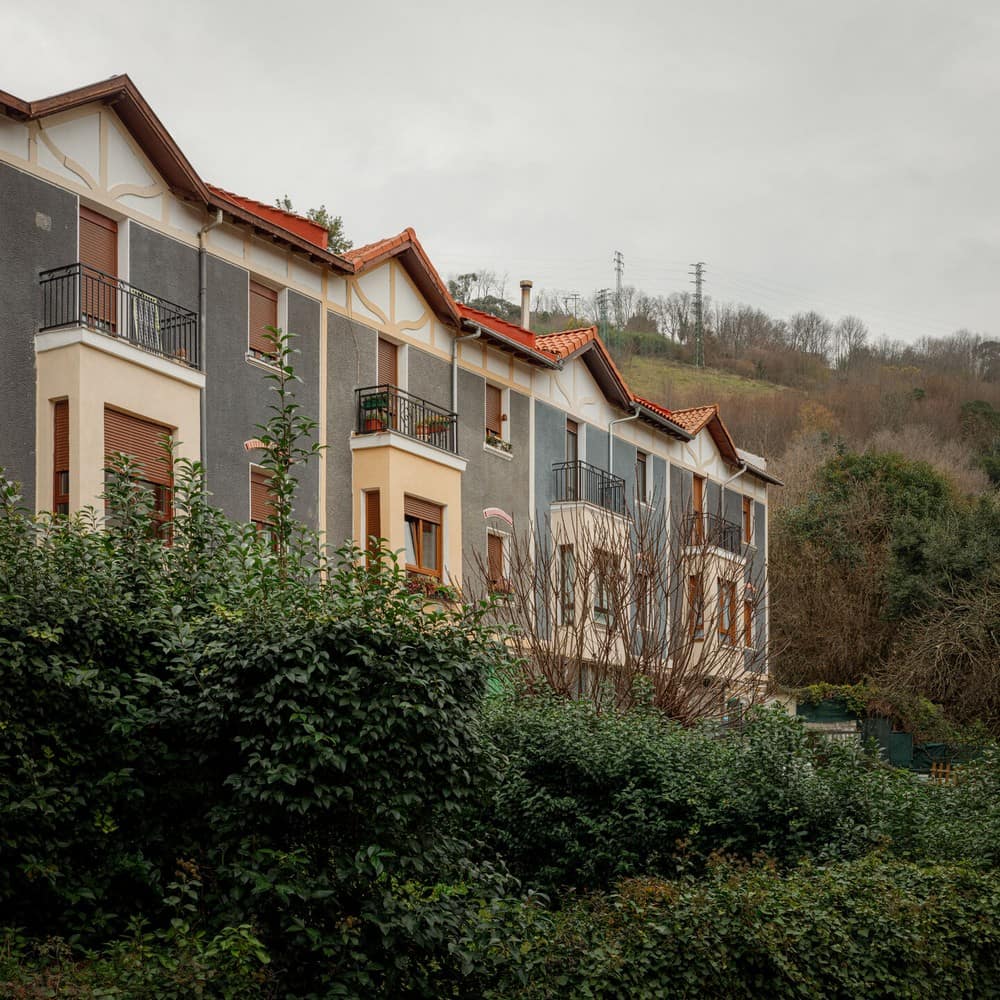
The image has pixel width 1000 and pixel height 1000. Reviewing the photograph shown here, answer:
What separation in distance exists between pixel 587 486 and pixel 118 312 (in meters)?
13.5

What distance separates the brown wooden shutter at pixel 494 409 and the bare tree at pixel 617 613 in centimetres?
211

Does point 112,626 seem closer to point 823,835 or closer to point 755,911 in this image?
point 755,911

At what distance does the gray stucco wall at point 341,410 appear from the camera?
22.6m

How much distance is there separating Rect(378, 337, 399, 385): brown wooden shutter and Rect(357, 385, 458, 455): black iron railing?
0.35m

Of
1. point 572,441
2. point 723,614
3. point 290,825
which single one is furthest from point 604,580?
point 290,825

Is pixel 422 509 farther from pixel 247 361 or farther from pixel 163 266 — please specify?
pixel 163 266

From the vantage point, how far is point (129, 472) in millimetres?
12430

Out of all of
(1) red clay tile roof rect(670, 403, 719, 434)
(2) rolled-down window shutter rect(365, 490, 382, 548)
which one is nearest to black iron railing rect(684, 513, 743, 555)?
(1) red clay tile roof rect(670, 403, 719, 434)

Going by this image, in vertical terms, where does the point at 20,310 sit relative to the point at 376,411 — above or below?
above

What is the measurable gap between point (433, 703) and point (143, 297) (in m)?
11.0

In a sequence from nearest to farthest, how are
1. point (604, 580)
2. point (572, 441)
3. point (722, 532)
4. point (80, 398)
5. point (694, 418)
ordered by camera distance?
point (80, 398)
point (604, 580)
point (572, 441)
point (722, 532)
point (694, 418)

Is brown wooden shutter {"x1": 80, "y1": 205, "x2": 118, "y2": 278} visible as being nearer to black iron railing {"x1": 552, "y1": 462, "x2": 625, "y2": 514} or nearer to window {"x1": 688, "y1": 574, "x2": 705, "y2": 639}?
window {"x1": 688, "y1": 574, "x2": 705, "y2": 639}

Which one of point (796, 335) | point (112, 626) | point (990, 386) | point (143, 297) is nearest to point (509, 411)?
point (143, 297)

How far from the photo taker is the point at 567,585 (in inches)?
1033
